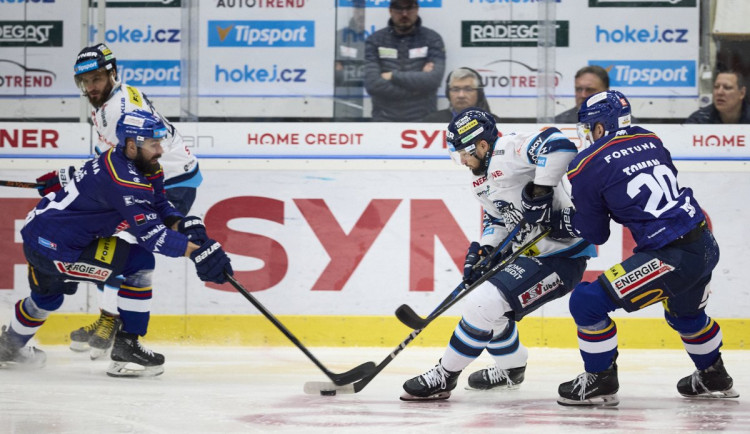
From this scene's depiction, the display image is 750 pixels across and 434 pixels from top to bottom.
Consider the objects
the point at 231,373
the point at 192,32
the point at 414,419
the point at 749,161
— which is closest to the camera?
the point at 414,419

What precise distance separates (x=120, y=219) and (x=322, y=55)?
5.94 ft

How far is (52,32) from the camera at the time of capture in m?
5.77

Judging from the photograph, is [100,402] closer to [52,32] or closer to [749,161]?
[52,32]

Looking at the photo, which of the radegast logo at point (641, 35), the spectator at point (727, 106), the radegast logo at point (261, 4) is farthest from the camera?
the radegast logo at point (261, 4)

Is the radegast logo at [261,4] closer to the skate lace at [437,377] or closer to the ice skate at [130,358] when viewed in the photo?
the ice skate at [130,358]

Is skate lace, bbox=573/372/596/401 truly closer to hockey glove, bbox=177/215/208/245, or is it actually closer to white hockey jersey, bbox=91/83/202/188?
hockey glove, bbox=177/215/208/245

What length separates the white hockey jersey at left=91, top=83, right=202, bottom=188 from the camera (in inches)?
185

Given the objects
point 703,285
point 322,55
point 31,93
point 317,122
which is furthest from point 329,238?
point 703,285

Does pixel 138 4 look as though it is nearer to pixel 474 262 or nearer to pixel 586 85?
pixel 586 85

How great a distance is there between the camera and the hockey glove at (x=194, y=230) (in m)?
4.23

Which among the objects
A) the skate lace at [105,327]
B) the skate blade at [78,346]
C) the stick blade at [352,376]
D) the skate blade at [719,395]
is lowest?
the skate blade at [78,346]

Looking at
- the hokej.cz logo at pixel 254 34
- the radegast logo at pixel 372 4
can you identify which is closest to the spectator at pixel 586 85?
the radegast logo at pixel 372 4

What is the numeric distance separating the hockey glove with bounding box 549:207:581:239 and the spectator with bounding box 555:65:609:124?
5.83 ft

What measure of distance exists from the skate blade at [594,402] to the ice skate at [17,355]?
2.34m
